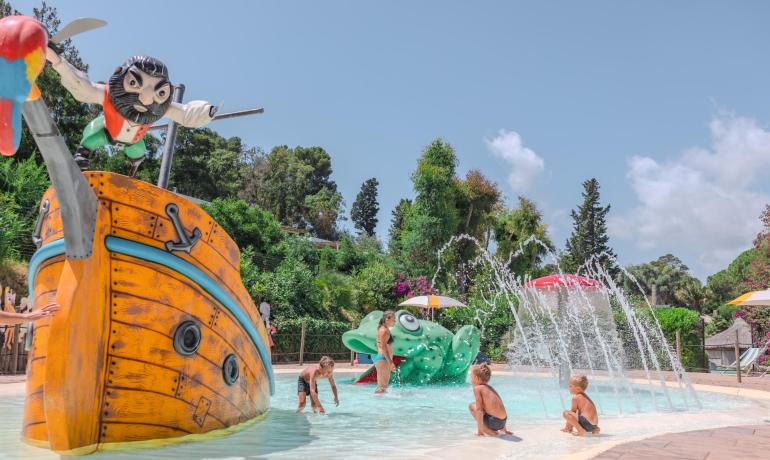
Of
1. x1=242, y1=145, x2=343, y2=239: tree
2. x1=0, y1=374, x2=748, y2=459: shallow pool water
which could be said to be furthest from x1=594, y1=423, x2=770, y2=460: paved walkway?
x1=242, y1=145, x2=343, y2=239: tree

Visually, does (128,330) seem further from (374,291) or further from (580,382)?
(374,291)

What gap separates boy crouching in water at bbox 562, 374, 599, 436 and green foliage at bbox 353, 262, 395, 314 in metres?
20.3

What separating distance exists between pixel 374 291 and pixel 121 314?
72.4 feet

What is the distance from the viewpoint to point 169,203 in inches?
189

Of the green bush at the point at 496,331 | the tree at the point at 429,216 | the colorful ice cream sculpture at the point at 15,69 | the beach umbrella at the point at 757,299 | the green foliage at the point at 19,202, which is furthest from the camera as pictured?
the tree at the point at 429,216

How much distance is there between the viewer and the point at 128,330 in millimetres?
4488

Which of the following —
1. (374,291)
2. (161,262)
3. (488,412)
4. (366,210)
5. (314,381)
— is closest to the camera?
(161,262)

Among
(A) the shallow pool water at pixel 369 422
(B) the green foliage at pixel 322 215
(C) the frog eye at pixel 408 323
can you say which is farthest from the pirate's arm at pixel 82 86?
(B) the green foliage at pixel 322 215

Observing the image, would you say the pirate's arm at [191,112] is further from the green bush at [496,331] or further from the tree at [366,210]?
the tree at [366,210]

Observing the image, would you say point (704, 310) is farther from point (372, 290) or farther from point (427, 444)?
point (427, 444)

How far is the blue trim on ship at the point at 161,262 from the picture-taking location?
4.48 metres

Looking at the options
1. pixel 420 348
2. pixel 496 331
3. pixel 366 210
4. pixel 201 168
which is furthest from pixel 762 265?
pixel 366 210

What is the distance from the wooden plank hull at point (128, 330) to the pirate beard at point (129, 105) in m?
0.60

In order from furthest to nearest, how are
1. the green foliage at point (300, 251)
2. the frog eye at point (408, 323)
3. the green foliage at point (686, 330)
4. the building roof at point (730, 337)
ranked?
the building roof at point (730, 337)
the green foliage at point (300, 251)
the green foliage at point (686, 330)
the frog eye at point (408, 323)
